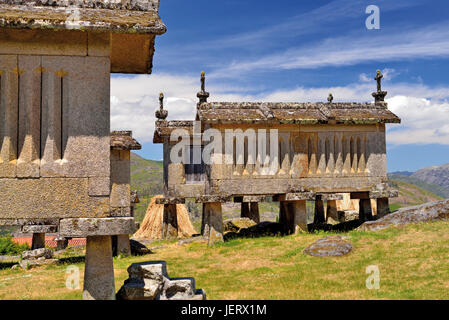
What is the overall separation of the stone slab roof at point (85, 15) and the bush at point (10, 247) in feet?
81.5

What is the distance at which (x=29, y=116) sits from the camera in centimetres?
773

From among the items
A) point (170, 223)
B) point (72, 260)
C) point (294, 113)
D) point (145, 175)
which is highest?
point (294, 113)

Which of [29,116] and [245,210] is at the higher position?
[29,116]

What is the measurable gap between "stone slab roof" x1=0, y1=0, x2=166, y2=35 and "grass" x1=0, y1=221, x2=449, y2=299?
6.41m

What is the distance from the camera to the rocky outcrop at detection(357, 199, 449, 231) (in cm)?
1683

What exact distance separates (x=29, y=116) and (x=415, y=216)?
14.5m

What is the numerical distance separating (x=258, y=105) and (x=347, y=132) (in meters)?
3.92

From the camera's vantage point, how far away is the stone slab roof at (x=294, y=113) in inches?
692

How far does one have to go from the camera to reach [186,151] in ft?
83.9

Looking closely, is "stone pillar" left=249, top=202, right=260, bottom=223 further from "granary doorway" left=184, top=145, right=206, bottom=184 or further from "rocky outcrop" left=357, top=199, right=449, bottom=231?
"rocky outcrop" left=357, top=199, right=449, bottom=231

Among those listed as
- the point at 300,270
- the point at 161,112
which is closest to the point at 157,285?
the point at 300,270

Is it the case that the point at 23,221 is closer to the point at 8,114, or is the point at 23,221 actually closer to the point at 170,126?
the point at 8,114

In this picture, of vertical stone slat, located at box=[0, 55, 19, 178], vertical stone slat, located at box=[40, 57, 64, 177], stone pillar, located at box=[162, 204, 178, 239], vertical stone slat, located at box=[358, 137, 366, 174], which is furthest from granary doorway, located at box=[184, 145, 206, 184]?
vertical stone slat, located at box=[0, 55, 19, 178]
